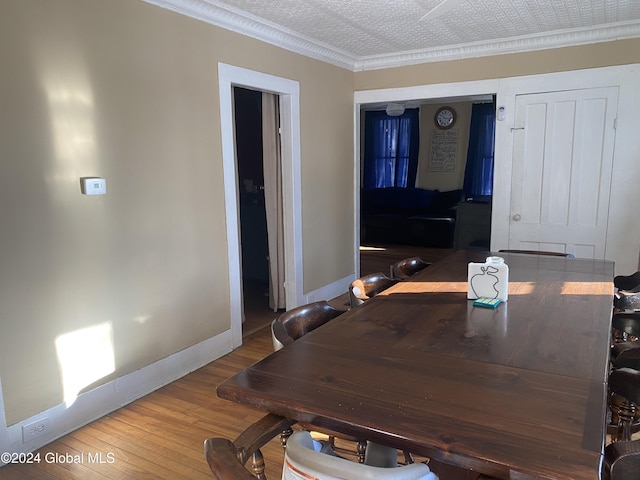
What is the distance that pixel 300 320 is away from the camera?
6.81 ft

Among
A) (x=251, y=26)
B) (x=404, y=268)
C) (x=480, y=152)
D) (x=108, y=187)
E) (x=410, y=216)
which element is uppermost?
(x=251, y=26)

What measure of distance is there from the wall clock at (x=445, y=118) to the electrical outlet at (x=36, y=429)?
7.92 meters

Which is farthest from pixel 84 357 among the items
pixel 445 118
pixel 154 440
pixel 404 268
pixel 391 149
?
pixel 445 118

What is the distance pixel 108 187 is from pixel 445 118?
23.8 feet

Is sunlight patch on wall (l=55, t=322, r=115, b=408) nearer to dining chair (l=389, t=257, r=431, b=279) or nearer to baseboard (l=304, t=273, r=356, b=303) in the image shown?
dining chair (l=389, t=257, r=431, b=279)

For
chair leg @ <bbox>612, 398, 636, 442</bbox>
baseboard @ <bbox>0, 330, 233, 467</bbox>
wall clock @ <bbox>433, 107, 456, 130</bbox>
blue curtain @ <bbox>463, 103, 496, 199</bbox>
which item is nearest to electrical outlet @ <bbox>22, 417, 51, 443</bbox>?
baseboard @ <bbox>0, 330, 233, 467</bbox>

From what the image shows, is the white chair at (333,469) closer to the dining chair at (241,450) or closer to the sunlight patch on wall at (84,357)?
the dining chair at (241,450)

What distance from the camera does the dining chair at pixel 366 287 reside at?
2486 millimetres

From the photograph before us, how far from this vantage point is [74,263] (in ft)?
8.55

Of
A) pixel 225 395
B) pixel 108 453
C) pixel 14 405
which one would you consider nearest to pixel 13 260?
pixel 14 405

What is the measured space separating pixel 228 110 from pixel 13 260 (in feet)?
5.90

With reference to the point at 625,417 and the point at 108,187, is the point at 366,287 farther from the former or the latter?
the point at 108,187

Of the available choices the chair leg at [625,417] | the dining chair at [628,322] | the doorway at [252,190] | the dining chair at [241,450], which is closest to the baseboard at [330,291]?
the doorway at [252,190]

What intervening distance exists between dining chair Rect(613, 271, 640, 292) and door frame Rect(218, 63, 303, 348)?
257 centimetres
